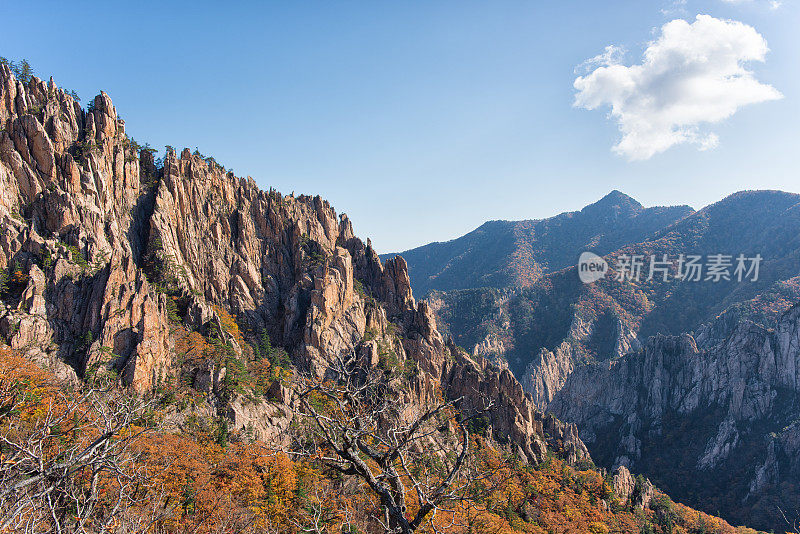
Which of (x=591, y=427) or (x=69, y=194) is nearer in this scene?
(x=69, y=194)

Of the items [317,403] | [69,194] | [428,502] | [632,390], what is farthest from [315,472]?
[632,390]

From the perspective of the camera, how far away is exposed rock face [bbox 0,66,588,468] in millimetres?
38938

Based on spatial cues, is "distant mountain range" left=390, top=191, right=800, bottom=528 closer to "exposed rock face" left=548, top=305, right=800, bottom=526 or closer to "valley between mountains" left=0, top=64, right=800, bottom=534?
"exposed rock face" left=548, top=305, right=800, bottom=526

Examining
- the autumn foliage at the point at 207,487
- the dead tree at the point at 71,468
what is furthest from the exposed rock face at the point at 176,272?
the dead tree at the point at 71,468

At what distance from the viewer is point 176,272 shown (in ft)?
174

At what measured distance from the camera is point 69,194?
1738 inches

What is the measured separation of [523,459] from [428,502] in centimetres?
6569

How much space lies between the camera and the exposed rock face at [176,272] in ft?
128

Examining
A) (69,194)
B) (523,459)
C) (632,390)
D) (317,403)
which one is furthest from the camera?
(632,390)

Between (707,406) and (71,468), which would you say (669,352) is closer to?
A: (707,406)

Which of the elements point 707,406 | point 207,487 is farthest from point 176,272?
point 707,406

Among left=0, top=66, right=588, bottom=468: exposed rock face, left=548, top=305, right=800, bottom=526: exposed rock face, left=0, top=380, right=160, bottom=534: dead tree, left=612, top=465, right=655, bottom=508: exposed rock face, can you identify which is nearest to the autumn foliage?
left=0, top=380, right=160, bottom=534: dead tree

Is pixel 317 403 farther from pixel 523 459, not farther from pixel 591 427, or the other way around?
pixel 591 427

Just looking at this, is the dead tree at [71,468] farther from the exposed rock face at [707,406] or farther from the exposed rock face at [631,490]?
the exposed rock face at [707,406]
